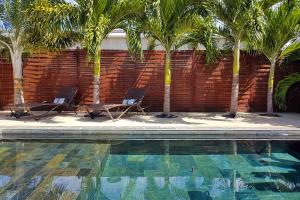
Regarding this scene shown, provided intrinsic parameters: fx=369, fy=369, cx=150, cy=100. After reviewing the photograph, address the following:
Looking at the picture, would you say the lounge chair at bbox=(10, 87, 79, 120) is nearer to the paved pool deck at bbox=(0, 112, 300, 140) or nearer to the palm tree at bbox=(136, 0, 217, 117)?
the paved pool deck at bbox=(0, 112, 300, 140)

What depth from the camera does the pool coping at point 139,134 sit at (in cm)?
878

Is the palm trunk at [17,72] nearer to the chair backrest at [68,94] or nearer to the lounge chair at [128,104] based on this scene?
the chair backrest at [68,94]

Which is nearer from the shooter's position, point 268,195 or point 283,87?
point 268,195

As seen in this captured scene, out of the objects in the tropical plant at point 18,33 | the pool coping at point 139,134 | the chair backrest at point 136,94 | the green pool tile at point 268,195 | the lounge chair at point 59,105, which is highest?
the tropical plant at point 18,33

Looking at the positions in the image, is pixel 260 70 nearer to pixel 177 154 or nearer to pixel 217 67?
pixel 217 67

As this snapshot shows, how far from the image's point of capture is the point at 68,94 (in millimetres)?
12211

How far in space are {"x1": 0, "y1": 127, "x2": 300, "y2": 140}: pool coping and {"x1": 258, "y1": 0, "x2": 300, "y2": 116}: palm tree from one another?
10.4 feet

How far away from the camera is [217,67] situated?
13078 millimetres

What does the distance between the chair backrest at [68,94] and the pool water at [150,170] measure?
376 cm

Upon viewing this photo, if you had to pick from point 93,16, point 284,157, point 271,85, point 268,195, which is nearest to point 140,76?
point 93,16

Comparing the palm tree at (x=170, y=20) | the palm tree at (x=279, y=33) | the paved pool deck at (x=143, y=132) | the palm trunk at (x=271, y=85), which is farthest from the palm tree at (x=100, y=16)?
→ the palm trunk at (x=271, y=85)

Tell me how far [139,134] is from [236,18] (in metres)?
4.56

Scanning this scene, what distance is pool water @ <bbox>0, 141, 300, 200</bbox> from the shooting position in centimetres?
527

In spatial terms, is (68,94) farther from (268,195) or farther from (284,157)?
(268,195)
